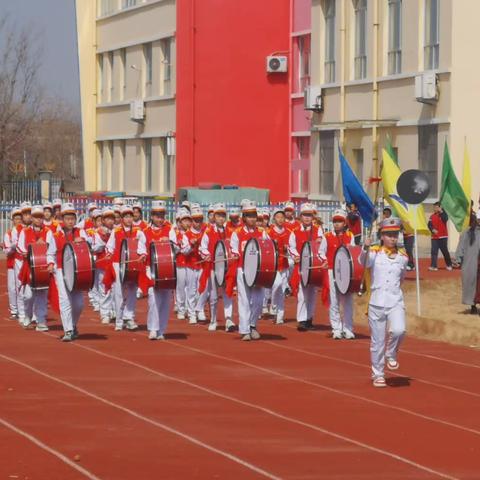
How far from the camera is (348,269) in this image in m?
23.1

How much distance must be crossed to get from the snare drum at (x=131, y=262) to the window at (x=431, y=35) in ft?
62.1

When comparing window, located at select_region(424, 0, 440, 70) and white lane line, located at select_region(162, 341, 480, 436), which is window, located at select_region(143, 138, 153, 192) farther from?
white lane line, located at select_region(162, 341, 480, 436)

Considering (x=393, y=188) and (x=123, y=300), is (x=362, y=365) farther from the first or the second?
(x=393, y=188)

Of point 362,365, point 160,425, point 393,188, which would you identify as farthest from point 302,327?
point 160,425

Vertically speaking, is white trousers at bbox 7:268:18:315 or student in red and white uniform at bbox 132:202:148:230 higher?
student in red and white uniform at bbox 132:202:148:230

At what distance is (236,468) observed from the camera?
12750 mm

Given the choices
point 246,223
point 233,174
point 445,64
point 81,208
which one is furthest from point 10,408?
point 233,174

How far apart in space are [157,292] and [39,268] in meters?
1.73

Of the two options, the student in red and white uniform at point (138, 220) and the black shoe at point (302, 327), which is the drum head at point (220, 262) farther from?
the black shoe at point (302, 327)

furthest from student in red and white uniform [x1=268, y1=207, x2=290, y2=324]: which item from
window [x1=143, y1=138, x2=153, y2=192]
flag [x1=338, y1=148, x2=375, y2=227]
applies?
window [x1=143, y1=138, x2=153, y2=192]

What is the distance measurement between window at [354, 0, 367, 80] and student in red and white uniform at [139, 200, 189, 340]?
852 inches

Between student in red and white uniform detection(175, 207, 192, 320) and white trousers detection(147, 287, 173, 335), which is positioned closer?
white trousers detection(147, 287, 173, 335)

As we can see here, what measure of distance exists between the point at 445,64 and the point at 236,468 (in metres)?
29.5

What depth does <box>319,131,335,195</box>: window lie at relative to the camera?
4826 centimetres
